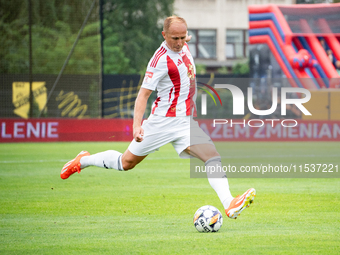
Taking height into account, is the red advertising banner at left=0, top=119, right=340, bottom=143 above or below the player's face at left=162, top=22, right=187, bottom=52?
below

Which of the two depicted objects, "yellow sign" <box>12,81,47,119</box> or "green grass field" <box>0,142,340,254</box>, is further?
"yellow sign" <box>12,81,47,119</box>

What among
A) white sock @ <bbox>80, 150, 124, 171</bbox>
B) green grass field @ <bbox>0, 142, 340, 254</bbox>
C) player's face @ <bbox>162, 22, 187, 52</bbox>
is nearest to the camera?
green grass field @ <bbox>0, 142, 340, 254</bbox>

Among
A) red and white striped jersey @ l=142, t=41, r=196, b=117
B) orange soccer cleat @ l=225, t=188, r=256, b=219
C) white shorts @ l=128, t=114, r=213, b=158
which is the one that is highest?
red and white striped jersey @ l=142, t=41, r=196, b=117

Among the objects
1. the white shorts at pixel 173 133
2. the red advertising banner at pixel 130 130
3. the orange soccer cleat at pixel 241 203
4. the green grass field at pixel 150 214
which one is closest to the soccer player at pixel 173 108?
the white shorts at pixel 173 133

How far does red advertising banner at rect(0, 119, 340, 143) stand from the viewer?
787 inches

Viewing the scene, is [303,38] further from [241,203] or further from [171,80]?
[241,203]

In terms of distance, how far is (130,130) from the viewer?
20.8 meters

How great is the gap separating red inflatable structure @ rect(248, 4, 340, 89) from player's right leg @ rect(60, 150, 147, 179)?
17564 mm

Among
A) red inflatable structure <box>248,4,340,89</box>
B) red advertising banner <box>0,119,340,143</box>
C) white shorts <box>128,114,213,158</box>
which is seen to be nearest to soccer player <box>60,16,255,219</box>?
white shorts <box>128,114,213,158</box>

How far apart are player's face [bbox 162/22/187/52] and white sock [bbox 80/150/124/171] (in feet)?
5.24

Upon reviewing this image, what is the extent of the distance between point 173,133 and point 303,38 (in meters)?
19.4

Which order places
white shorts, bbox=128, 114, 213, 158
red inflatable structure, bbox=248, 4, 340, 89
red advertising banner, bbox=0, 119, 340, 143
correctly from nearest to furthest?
1. white shorts, bbox=128, 114, 213, 158
2. red advertising banner, bbox=0, 119, 340, 143
3. red inflatable structure, bbox=248, 4, 340, 89

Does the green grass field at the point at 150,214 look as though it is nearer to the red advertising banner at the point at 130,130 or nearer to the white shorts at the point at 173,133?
the white shorts at the point at 173,133

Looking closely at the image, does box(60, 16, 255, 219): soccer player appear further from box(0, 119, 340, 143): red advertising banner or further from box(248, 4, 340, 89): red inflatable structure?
box(248, 4, 340, 89): red inflatable structure
